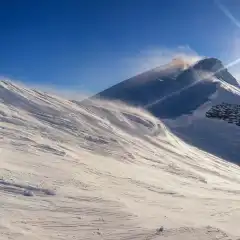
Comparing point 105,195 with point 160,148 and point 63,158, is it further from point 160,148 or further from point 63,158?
point 160,148

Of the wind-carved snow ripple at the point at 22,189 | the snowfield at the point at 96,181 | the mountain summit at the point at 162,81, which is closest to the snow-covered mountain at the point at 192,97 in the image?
the mountain summit at the point at 162,81

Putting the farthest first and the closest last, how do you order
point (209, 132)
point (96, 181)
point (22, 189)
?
1. point (209, 132)
2. point (96, 181)
3. point (22, 189)

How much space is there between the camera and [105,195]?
34.1 m

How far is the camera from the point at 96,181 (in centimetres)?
3778

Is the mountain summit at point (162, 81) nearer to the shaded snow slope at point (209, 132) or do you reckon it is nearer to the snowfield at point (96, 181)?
the shaded snow slope at point (209, 132)

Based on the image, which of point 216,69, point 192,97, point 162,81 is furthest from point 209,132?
point 216,69

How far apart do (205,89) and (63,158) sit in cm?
12441

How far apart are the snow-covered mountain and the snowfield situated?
33.5 m

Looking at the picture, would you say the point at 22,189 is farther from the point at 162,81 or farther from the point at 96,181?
the point at 162,81

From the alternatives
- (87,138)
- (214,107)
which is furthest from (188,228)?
(214,107)

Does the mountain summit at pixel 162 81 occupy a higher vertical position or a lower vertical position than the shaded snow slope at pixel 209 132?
higher

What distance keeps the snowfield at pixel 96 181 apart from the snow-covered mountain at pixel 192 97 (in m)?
33.5

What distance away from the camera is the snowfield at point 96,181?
27.8m

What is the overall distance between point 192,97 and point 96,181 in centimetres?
11776
